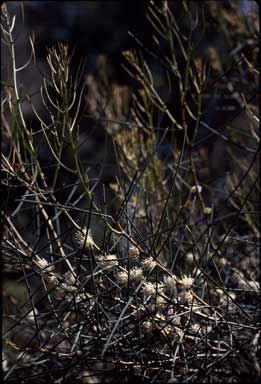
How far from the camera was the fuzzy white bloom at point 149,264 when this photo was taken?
90cm

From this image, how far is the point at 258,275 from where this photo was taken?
1479 millimetres

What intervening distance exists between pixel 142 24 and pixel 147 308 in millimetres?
3310

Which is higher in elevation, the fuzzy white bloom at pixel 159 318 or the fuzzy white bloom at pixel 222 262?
the fuzzy white bloom at pixel 159 318

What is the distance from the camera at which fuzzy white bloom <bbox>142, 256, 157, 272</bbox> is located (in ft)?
2.97

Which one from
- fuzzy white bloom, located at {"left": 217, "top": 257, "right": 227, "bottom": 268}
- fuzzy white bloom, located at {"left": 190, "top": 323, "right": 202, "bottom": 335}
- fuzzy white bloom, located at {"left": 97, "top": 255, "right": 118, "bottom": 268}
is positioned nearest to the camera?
fuzzy white bloom, located at {"left": 97, "top": 255, "right": 118, "bottom": 268}

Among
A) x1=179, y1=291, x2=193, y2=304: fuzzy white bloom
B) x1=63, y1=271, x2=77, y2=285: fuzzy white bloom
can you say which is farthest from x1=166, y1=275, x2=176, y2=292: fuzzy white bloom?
x1=63, y1=271, x2=77, y2=285: fuzzy white bloom

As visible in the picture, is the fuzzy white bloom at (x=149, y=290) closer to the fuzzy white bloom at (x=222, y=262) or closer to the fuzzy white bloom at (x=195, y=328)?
the fuzzy white bloom at (x=195, y=328)

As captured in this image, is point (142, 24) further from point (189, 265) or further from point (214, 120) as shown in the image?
point (189, 265)

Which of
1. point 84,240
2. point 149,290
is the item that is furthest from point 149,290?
point 84,240

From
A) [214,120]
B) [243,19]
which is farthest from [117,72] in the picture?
[243,19]

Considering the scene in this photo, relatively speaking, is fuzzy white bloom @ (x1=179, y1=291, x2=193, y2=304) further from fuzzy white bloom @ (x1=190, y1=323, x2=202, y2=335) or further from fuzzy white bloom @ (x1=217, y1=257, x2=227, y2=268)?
fuzzy white bloom @ (x1=217, y1=257, x2=227, y2=268)

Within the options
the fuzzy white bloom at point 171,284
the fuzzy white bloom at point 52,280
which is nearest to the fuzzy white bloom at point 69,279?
the fuzzy white bloom at point 52,280

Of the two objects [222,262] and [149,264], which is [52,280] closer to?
[149,264]

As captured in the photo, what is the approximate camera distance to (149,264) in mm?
906
